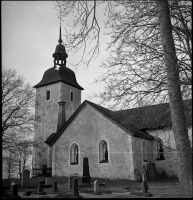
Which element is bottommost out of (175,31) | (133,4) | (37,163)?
(37,163)

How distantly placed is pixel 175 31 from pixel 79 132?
1685cm

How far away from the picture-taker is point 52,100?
3562cm

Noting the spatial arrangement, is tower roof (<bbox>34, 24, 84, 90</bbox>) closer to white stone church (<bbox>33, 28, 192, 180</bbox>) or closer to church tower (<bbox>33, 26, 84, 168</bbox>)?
church tower (<bbox>33, 26, 84, 168</bbox>)

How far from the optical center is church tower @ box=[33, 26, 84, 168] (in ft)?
109

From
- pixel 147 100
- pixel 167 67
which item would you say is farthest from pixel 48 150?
pixel 167 67

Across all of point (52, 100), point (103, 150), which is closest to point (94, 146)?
point (103, 150)

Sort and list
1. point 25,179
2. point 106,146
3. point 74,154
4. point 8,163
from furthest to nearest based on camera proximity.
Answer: point 8,163
point 74,154
point 106,146
point 25,179

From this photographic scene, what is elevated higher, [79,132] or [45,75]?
[45,75]

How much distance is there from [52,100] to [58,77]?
3.53 meters

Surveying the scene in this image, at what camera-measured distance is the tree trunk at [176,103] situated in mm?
6785

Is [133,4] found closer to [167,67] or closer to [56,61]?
[167,67]

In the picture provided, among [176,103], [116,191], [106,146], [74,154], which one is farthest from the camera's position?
[74,154]

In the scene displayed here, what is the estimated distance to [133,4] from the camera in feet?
26.1

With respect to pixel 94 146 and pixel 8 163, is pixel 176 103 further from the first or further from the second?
pixel 8 163
